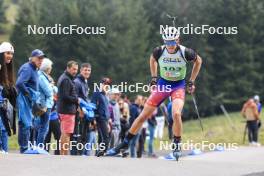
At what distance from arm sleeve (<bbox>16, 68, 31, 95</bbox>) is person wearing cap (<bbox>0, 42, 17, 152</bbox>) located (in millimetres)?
437

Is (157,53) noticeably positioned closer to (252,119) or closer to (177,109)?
(177,109)

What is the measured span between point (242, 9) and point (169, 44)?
66.8 metres

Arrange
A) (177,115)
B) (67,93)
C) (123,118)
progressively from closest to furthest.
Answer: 1. (177,115)
2. (67,93)
3. (123,118)

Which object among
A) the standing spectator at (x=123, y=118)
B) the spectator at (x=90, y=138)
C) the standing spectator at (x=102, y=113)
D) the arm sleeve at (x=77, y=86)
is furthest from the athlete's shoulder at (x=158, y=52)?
the standing spectator at (x=123, y=118)

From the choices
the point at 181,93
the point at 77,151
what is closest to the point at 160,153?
the point at 77,151

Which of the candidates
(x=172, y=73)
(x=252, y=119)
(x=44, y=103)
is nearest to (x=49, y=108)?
(x=44, y=103)

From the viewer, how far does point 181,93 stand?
39.6ft

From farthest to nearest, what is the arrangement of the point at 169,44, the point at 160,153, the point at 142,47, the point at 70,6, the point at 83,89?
the point at 142,47, the point at 70,6, the point at 160,153, the point at 83,89, the point at 169,44

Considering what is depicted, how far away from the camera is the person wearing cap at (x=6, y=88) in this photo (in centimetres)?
1132

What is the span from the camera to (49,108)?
13.0 meters

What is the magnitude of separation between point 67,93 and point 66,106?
0.25m

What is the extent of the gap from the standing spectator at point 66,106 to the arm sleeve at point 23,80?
136 centimetres

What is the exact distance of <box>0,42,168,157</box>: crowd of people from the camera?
11.7 meters

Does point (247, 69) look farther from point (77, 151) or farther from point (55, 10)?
point (77, 151)
